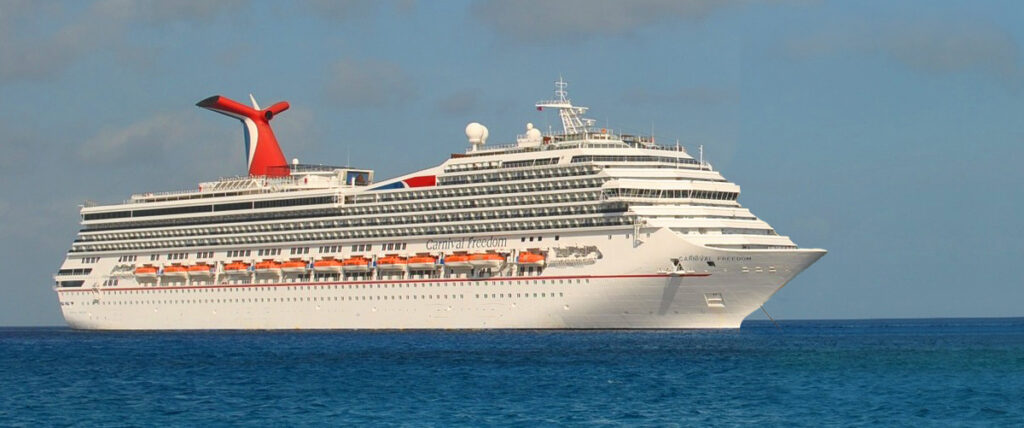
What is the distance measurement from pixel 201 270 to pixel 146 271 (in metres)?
6.05

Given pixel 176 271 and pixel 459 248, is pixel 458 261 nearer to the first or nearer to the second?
pixel 459 248

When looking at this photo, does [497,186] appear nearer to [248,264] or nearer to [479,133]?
[479,133]

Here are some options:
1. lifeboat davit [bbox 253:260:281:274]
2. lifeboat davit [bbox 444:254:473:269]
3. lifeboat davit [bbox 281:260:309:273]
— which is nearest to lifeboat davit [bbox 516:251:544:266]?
lifeboat davit [bbox 444:254:473:269]

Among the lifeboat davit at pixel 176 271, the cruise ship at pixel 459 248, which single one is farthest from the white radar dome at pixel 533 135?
the lifeboat davit at pixel 176 271

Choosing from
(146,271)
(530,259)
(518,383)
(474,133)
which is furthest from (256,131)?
(518,383)

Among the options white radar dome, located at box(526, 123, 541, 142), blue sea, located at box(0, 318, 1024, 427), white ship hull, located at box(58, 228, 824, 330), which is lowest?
blue sea, located at box(0, 318, 1024, 427)

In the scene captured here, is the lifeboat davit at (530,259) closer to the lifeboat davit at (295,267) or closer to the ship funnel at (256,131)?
the lifeboat davit at (295,267)

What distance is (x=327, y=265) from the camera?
314 ft

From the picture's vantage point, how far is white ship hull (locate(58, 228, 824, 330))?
79.3 meters

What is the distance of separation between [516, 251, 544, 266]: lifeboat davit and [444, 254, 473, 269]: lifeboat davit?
144 inches

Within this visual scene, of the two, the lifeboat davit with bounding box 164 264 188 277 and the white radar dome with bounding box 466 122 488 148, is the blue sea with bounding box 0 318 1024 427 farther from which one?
the lifeboat davit with bounding box 164 264 188 277

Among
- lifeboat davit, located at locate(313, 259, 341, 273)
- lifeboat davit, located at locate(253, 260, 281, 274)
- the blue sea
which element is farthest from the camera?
lifeboat davit, located at locate(253, 260, 281, 274)

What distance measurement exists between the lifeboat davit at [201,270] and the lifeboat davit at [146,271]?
3.82 meters

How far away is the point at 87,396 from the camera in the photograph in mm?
51188
